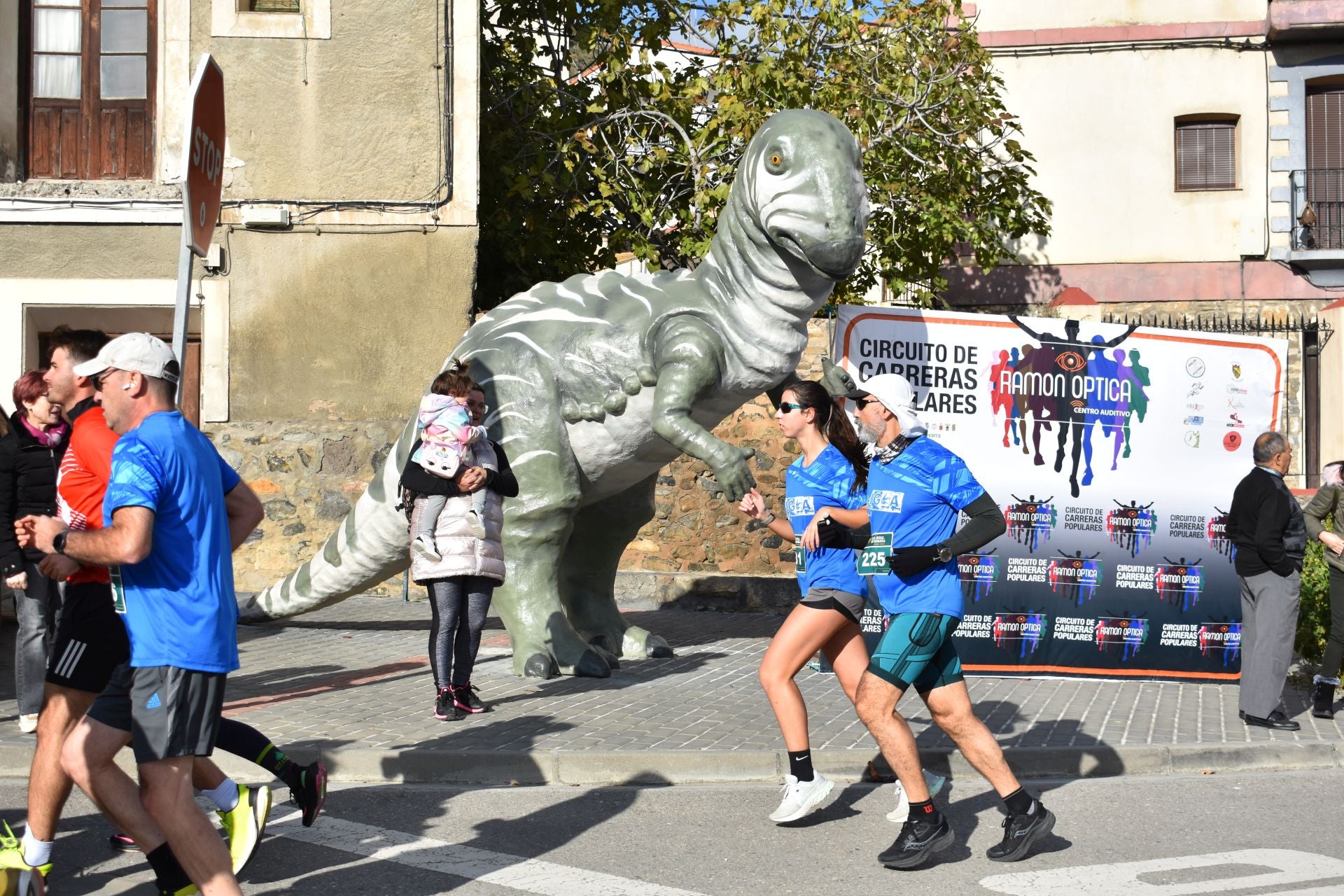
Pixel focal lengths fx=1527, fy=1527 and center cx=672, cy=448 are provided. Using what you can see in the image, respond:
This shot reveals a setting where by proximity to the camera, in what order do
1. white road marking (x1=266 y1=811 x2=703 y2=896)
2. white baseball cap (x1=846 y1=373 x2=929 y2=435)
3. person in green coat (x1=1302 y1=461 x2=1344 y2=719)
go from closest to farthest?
white road marking (x1=266 y1=811 x2=703 y2=896) → white baseball cap (x1=846 y1=373 x2=929 y2=435) → person in green coat (x1=1302 y1=461 x2=1344 y2=719)

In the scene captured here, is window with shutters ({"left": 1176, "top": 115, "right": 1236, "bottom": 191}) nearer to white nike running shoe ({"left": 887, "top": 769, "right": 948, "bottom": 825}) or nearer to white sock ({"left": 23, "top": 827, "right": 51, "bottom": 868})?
white nike running shoe ({"left": 887, "top": 769, "right": 948, "bottom": 825})

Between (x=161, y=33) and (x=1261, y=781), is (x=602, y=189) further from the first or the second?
(x=1261, y=781)

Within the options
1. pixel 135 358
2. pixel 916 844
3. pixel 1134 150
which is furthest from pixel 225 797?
pixel 1134 150

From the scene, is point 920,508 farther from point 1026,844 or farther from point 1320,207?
point 1320,207

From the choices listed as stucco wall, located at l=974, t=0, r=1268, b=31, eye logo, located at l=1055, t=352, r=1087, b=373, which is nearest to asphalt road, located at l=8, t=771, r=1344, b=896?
eye logo, located at l=1055, t=352, r=1087, b=373

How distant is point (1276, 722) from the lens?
812 cm

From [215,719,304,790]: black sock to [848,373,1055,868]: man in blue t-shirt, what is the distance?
6.51ft

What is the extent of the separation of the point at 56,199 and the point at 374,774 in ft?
27.5

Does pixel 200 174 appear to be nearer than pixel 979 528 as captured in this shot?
No

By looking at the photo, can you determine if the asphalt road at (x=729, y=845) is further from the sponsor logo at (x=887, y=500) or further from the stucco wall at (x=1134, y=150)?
the stucco wall at (x=1134, y=150)

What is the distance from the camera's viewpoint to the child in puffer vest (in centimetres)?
743

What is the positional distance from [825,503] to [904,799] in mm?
1195

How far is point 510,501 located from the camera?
8656 millimetres

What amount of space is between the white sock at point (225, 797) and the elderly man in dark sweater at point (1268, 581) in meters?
5.54
